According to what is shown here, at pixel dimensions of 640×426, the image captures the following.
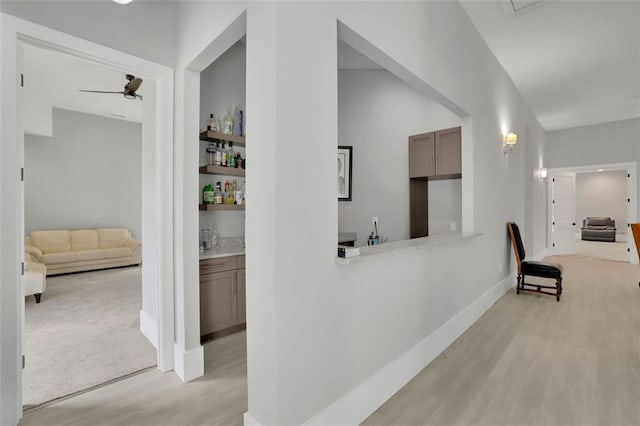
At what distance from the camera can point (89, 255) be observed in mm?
6078

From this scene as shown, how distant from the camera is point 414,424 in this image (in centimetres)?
179

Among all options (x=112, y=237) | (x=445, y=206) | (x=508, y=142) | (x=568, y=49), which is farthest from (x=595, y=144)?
(x=112, y=237)

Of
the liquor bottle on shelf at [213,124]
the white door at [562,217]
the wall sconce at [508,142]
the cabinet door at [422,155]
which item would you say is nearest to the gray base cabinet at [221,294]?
the liquor bottle on shelf at [213,124]

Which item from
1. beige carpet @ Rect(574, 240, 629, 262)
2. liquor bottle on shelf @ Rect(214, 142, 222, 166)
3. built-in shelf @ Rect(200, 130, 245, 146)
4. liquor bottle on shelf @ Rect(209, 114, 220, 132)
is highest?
liquor bottle on shelf @ Rect(209, 114, 220, 132)

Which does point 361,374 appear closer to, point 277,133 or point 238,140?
point 277,133

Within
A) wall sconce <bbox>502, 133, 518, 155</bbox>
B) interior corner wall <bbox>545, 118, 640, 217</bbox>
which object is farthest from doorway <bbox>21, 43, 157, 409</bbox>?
interior corner wall <bbox>545, 118, 640, 217</bbox>

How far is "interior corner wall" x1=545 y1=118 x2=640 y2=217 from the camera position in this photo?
6777 mm

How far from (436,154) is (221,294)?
3160 mm

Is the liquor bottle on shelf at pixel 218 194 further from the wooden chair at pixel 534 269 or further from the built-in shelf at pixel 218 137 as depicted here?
the wooden chair at pixel 534 269

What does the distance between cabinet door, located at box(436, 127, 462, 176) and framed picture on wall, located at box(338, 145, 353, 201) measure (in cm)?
123

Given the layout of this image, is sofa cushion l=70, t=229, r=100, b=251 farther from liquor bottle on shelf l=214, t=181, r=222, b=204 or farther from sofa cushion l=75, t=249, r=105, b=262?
liquor bottle on shelf l=214, t=181, r=222, b=204

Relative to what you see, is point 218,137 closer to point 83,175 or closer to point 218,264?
point 218,264

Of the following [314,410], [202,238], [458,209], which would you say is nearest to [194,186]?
[202,238]

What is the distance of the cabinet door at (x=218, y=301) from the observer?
9.27 feet
